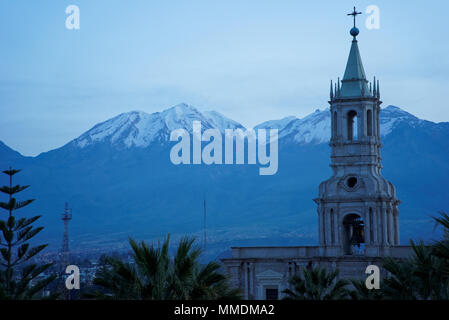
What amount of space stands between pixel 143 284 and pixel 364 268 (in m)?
38.1

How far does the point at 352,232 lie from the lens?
66.9 metres

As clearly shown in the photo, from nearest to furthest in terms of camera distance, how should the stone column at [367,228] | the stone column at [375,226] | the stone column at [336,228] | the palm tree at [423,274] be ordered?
the palm tree at [423,274]
the stone column at [375,226]
the stone column at [367,228]
the stone column at [336,228]

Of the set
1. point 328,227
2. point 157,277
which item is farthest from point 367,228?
point 157,277

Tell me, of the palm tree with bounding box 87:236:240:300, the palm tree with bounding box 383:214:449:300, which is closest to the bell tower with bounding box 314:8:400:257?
the palm tree with bounding box 383:214:449:300

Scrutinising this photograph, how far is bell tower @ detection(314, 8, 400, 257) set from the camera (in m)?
64.2

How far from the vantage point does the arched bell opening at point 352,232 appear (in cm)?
6606

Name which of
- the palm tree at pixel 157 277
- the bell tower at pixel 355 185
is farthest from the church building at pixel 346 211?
the palm tree at pixel 157 277

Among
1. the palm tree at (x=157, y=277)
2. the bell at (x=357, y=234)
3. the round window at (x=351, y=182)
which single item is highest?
the round window at (x=351, y=182)

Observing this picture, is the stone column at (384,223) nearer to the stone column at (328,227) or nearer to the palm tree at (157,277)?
the stone column at (328,227)

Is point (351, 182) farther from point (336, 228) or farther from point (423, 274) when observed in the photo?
point (423, 274)

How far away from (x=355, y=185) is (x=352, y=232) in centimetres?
348

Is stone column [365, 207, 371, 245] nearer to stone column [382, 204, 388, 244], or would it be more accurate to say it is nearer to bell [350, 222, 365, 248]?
stone column [382, 204, 388, 244]
